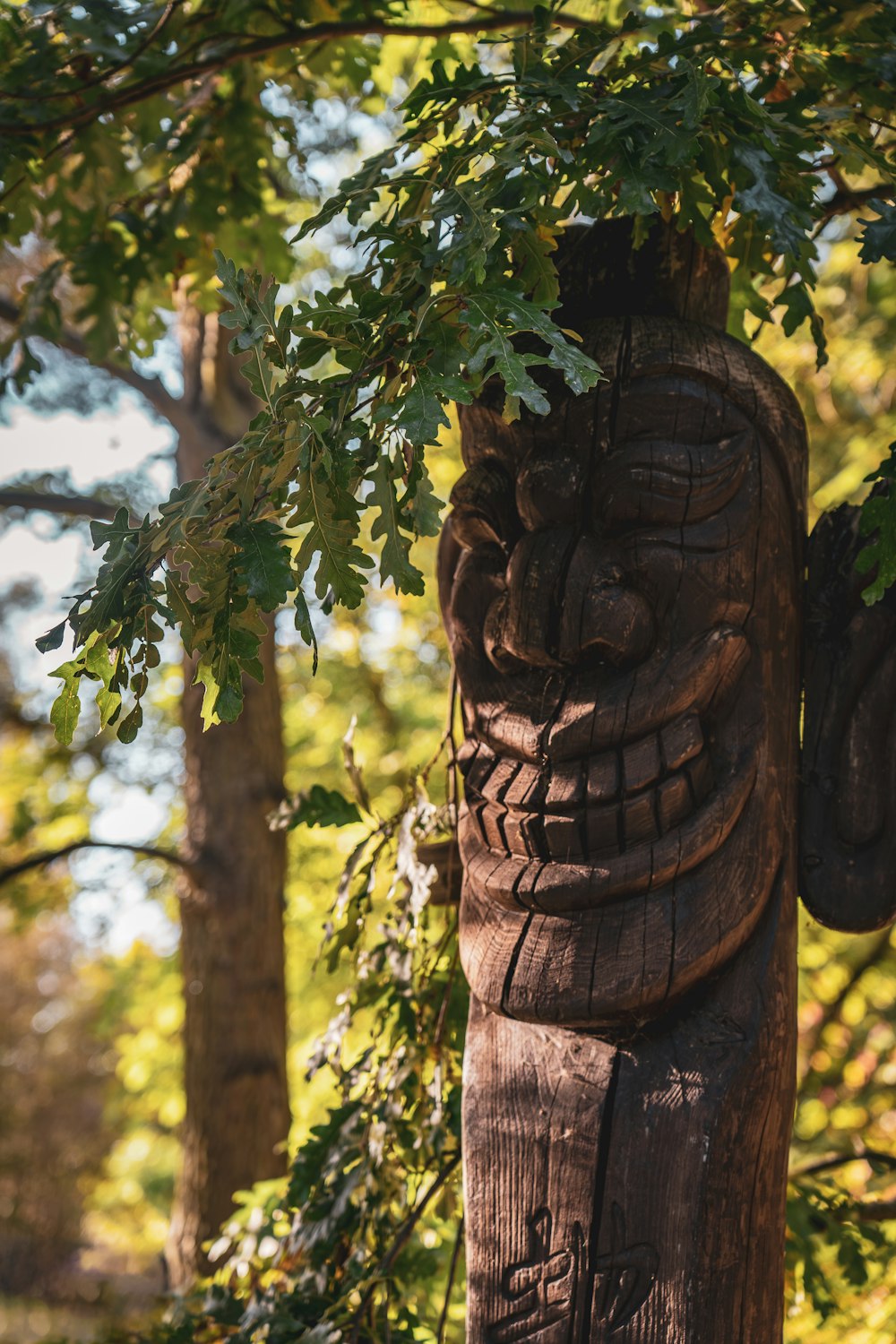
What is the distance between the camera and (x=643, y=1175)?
1.79m

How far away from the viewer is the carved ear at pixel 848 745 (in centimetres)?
198

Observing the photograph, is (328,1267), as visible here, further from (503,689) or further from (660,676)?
(660,676)

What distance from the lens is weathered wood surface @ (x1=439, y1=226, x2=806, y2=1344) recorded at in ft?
5.89

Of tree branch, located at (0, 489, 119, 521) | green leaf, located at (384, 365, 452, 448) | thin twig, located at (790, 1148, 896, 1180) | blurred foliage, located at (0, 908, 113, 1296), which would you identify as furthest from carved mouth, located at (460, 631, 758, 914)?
blurred foliage, located at (0, 908, 113, 1296)

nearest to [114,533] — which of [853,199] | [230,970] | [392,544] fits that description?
[392,544]

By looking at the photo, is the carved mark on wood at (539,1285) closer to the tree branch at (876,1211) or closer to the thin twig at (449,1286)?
the thin twig at (449,1286)

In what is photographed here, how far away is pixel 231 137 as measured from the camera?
3.31 metres

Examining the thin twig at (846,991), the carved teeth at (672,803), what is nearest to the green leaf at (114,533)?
the carved teeth at (672,803)

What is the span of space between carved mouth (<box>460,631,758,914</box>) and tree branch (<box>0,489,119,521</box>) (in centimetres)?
357

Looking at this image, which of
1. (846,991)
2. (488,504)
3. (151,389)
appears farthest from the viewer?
(846,991)

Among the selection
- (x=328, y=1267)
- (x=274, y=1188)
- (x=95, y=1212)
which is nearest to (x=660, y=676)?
(x=328, y=1267)

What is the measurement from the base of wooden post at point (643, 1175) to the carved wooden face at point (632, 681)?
78 mm

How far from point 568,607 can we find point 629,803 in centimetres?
35

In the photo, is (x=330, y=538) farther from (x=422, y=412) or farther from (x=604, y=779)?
(x=604, y=779)
